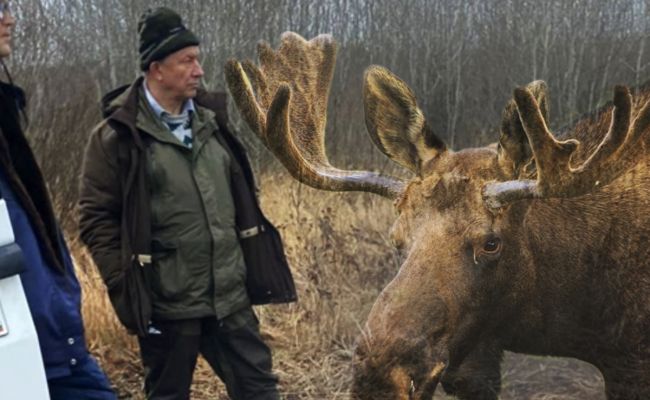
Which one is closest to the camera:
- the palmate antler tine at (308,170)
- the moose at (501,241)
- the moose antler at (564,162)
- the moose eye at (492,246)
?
the moose at (501,241)

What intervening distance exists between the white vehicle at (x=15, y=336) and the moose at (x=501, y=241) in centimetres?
108

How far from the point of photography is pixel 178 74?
4.29m

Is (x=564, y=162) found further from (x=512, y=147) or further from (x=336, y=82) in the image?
(x=336, y=82)

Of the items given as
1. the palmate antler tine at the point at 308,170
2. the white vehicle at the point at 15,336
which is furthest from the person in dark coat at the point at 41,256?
the palmate antler tine at the point at 308,170

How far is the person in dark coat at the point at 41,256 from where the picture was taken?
9.71 feet

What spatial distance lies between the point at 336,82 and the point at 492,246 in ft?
15.2

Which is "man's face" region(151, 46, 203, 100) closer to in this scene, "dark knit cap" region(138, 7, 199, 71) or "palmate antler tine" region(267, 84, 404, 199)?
"dark knit cap" region(138, 7, 199, 71)

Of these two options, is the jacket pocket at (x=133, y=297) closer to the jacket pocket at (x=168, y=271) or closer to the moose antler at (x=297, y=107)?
the jacket pocket at (x=168, y=271)

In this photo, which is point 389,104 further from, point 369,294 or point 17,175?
Result: point 369,294

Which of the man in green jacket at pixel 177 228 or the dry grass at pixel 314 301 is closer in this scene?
the man in green jacket at pixel 177 228

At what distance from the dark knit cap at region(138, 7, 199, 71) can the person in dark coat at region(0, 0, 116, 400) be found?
46.2 inches

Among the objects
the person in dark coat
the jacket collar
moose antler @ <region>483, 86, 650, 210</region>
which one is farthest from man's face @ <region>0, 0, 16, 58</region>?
moose antler @ <region>483, 86, 650, 210</region>

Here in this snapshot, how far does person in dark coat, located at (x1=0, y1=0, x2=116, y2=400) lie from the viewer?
2961mm

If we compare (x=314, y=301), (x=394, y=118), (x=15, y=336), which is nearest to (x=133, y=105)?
(x=394, y=118)
